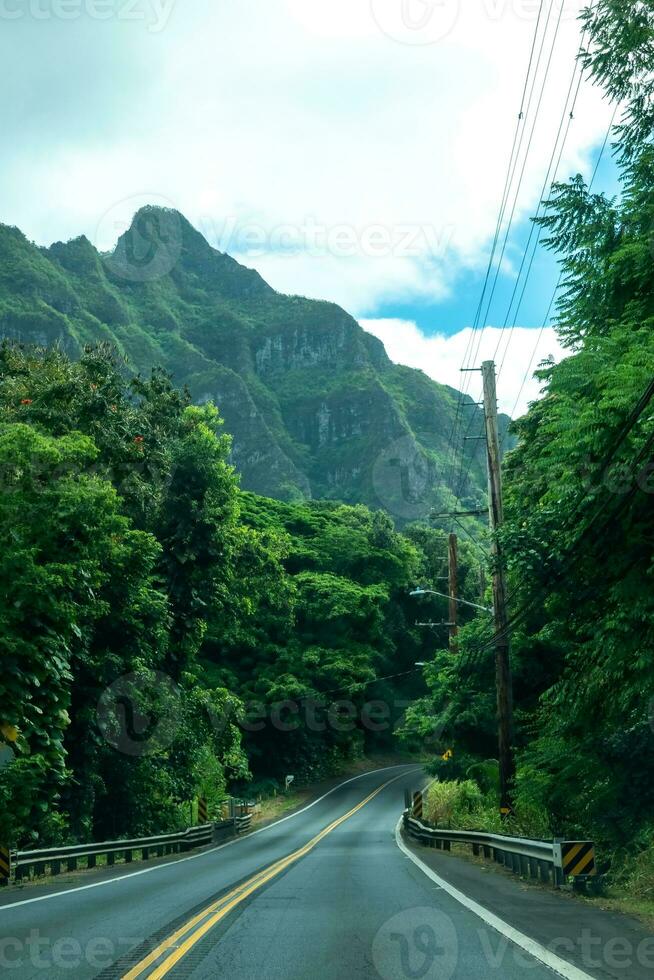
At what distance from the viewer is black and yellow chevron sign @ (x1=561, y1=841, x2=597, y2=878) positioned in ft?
42.4

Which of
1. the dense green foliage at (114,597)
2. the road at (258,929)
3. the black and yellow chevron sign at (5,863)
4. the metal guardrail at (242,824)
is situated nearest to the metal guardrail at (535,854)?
the road at (258,929)

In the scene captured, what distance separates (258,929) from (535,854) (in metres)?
5.89

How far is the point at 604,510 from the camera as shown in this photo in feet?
42.0

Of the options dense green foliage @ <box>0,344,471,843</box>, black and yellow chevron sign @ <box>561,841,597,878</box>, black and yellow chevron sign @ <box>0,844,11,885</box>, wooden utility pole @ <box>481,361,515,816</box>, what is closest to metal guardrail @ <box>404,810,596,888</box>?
black and yellow chevron sign @ <box>561,841,597,878</box>

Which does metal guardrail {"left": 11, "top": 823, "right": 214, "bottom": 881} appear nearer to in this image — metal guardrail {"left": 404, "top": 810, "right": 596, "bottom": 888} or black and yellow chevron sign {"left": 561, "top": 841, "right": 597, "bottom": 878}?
metal guardrail {"left": 404, "top": 810, "right": 596, "bottom": 888}

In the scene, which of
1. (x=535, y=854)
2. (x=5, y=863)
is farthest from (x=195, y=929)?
(x=5, y=863)

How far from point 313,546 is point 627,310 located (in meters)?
64.9

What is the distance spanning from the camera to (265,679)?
203ft

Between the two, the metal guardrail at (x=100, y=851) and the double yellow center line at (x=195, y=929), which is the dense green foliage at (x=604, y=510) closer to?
the double yellow center line at (x=195, y=929)

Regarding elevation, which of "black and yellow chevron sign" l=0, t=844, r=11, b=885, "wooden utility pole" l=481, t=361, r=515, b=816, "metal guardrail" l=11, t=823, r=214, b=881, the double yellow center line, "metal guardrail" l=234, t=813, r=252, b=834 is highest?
"wooden utility pole" l=481, t=361, r=515, b=816

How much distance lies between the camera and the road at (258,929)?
7.92 m

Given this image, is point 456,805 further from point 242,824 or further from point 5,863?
point 5,863

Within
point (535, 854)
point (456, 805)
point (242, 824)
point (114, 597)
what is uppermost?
point (114, 597)

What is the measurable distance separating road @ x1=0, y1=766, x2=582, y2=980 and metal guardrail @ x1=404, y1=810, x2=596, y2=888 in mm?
1654
